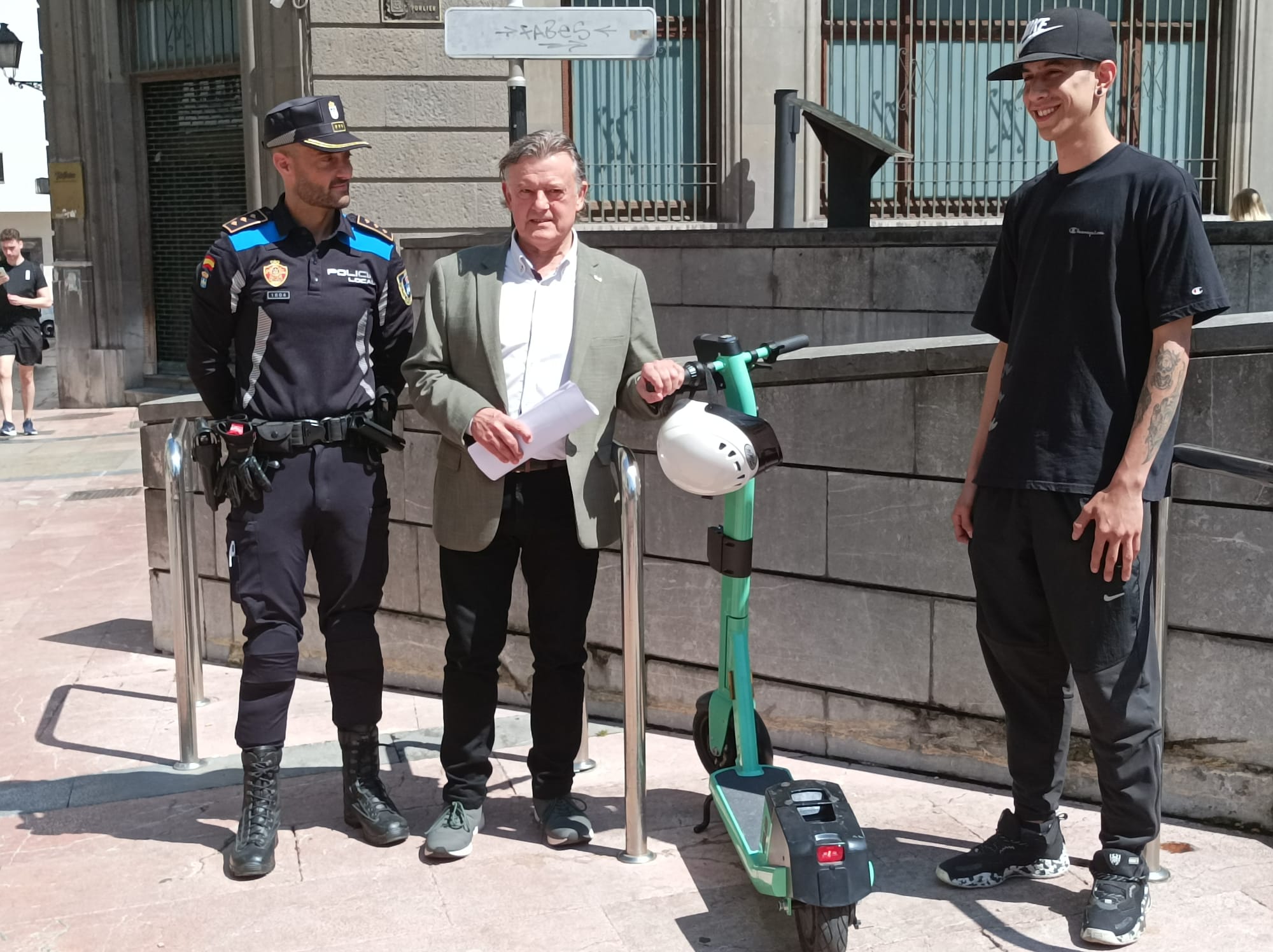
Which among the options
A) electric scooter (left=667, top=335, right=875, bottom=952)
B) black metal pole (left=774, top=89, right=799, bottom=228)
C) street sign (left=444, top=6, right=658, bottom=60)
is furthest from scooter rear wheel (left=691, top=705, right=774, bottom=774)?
black metal pole (left=774, top=89, right=799, bottom=228)

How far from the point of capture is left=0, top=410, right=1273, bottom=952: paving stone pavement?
135 inches

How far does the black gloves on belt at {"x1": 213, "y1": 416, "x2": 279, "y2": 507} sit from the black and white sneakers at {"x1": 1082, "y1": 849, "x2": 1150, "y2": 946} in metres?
2.36

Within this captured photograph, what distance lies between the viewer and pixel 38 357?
13.8 metres

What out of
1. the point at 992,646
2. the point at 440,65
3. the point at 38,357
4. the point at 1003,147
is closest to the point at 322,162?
the point at 992,646

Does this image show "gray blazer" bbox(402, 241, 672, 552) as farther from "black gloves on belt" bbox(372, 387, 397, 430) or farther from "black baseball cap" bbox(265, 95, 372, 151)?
"black baseball cap" bbox(265, 95, 372, 151)

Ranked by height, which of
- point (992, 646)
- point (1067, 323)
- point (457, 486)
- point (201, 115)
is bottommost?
point (992, 646)

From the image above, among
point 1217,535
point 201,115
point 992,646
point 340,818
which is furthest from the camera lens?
point 201,115

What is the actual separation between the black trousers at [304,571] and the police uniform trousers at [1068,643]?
5.56 ft

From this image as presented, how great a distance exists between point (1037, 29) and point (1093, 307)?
63 cm

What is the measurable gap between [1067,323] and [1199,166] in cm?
1150

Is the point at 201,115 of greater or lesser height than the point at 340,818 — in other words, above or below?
above

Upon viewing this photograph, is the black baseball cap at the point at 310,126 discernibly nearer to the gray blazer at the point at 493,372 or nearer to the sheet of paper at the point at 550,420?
the gray blazer at the point at 493,372

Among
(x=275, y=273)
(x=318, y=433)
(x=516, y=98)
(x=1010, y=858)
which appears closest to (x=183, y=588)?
(x=318, y=433)

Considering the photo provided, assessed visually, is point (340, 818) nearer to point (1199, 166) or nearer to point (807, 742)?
point (807, 742)
